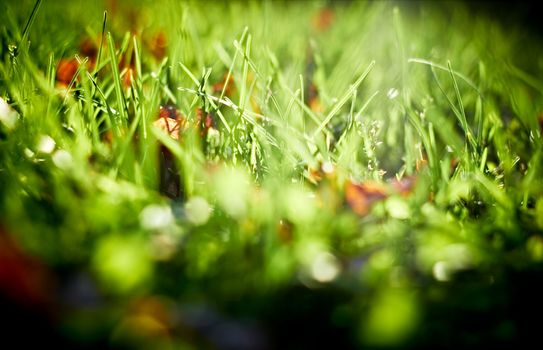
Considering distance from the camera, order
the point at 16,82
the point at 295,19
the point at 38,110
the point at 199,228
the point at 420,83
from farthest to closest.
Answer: the point at 295,19 → the point at 420,83 → the point at 16,82 → the point at 38,110 → the point at 199,228

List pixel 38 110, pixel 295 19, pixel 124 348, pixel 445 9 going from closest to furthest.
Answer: pixel 124 348 → pixel 38 110 → pixel 295 19 → pixel 445 9

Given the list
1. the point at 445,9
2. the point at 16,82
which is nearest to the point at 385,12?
the point at 445,9

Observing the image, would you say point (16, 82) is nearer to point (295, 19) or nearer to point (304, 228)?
point (304, 228)

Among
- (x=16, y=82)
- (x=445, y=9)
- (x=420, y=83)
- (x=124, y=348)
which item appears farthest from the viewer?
(x=445, y=9)

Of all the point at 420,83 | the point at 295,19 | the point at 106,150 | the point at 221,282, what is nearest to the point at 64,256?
the point at 221,282

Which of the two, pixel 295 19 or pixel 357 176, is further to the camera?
pixel 295 19

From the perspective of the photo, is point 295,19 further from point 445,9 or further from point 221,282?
point 221,282

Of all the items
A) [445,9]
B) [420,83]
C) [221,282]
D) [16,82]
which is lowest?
[221,282]

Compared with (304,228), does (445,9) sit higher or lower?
higher

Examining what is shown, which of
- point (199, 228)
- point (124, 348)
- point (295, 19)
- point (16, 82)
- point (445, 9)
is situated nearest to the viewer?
point (124, 348)
